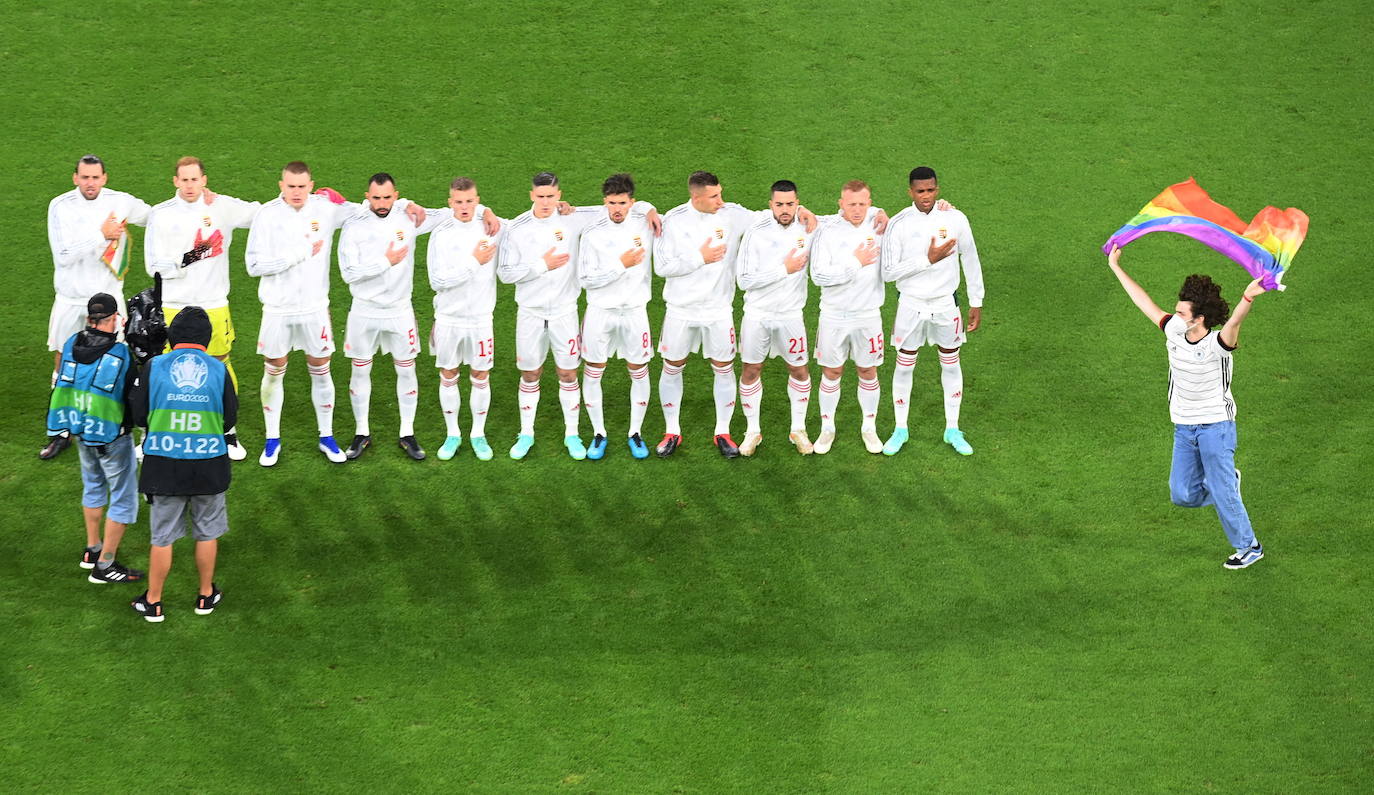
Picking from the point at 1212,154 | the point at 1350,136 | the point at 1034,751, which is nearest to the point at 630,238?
the point at 1034,751

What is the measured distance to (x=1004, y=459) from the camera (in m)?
11.5

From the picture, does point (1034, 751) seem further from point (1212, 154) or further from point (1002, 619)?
point (1212, 154)

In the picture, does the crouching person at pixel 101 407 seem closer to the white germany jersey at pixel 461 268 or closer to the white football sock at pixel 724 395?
the white germany jersey at pixel 461 268

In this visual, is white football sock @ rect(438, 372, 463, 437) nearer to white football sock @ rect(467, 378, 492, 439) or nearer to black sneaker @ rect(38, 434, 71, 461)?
white football sock @ rect(467, 378, 492, 439)

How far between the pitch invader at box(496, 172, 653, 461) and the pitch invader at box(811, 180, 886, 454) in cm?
133

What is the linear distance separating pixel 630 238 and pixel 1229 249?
3.95 metres

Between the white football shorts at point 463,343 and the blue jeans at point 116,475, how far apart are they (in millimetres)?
2340

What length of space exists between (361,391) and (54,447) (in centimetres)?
218

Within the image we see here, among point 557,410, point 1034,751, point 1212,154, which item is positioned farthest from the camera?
point 1212,154

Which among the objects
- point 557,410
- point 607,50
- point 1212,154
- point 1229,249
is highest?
point 607,50

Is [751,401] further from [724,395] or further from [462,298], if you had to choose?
[462,298]

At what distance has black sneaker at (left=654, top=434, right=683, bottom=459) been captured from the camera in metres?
11.6

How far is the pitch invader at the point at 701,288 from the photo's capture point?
11.1 metres

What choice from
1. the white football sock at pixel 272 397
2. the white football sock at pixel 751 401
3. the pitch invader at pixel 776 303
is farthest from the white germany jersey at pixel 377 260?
the white football sock at pixel 751 401
